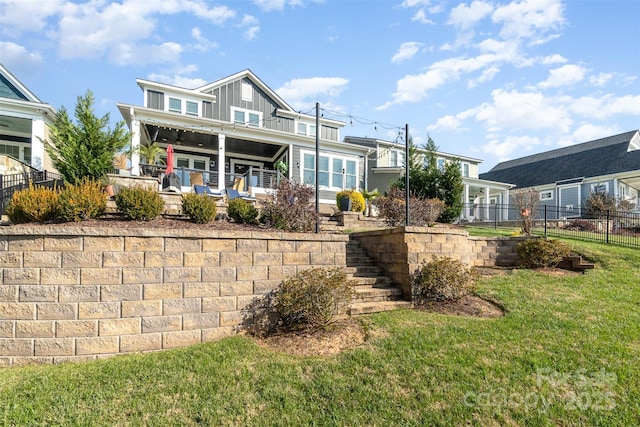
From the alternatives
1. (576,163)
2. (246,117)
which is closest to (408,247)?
(246,117)

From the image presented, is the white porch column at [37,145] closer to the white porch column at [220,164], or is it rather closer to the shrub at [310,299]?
the white porch column at [220,164]

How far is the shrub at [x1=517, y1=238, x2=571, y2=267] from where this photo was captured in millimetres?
7484

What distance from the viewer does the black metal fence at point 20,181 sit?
8.27 meters

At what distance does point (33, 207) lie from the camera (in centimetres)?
518

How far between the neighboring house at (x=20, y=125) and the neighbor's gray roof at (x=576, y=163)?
32903 millimetres

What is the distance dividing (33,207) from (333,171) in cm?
1384

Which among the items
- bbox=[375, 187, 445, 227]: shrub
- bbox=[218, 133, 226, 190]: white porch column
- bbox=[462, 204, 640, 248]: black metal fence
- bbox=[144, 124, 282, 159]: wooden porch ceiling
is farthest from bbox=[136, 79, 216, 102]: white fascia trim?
bbox=[462, 204, 640, 248]: black metal fence

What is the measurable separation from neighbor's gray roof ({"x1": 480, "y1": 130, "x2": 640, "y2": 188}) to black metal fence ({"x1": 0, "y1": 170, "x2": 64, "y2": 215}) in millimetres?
31436

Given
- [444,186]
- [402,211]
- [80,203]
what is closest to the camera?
[80,203]

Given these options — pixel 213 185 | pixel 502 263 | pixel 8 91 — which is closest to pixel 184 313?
pixel 502 263

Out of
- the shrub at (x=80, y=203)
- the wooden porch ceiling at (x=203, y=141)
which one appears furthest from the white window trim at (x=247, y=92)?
the shrub at (x=80, y=203)

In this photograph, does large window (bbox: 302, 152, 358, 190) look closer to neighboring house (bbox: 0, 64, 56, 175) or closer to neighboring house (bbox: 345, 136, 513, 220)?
neighboring house (bbox: 345, 136, 513, 220)

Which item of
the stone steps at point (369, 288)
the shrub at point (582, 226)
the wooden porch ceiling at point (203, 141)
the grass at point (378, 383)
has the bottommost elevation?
the grass at point (378, 383)

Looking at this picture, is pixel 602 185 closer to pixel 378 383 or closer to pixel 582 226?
pixel 582 226
